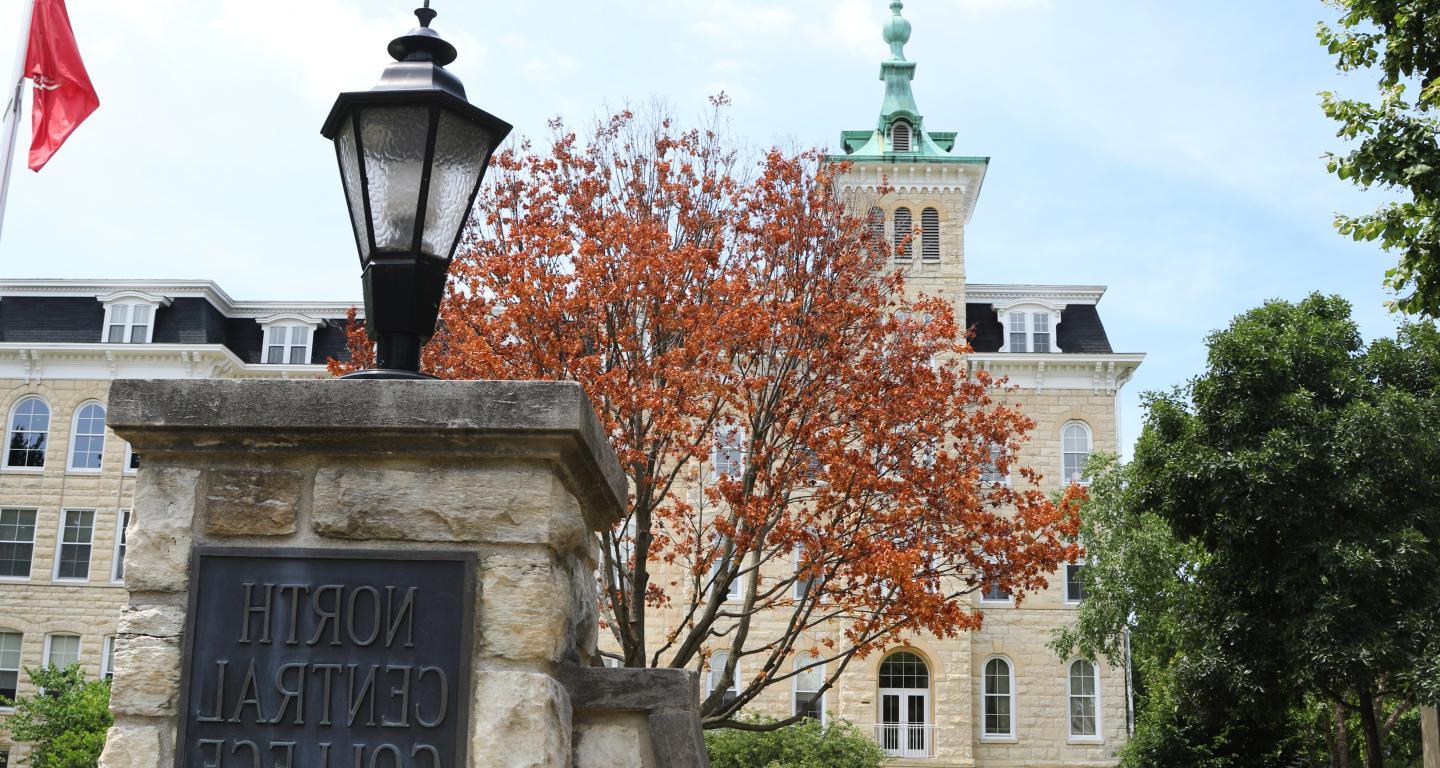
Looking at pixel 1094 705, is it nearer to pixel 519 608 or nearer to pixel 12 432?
pixel 12 432

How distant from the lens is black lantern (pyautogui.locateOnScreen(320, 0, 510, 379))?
12.7 feet

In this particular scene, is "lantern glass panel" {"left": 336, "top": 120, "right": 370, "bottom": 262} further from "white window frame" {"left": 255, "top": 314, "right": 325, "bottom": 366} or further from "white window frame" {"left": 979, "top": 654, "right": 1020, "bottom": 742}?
"white window frame" {"left": 255, "top": 314, "right": 325, "bottom": 366}

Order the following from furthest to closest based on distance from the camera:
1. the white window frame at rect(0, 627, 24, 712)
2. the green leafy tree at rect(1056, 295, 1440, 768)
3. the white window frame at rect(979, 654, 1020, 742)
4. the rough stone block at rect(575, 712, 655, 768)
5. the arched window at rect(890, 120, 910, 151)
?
the arched window at rect(890, 120, 910, 151) → the white window frame at rect(0, 627, 24, 712) → the white window frame at rect(979, 654, 1020, 742) → the green leafy tree at rect(1056, 295, 1440, 768) → the rough stone block at rect(575, 712, 655, 768)

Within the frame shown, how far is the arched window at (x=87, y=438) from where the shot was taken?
3575 centimetres

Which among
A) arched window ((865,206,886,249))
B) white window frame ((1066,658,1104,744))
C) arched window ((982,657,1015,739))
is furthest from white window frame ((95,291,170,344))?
white window frame ((1066,658,1104,744))

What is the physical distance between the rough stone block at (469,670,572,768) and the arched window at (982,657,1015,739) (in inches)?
1279

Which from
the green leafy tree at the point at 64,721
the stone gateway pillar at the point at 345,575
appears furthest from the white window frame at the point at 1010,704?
the stone gateway pillar at the point at 345,575

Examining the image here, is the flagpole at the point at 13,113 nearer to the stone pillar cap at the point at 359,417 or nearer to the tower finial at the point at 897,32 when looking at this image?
the stone pillar cap at the point at 359,417

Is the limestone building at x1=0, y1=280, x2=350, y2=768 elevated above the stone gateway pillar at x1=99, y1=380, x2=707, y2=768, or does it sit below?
above

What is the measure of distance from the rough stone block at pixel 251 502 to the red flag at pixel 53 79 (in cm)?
1429

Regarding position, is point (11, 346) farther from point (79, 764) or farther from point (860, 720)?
point (860, 720)

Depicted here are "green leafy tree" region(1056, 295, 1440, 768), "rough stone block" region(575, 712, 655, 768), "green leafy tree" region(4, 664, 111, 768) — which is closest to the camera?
"rough stone block" region(575, 712, 655, 768)

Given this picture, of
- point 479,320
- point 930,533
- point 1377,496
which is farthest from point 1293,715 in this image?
point 479,320

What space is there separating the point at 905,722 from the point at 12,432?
25329 mm
